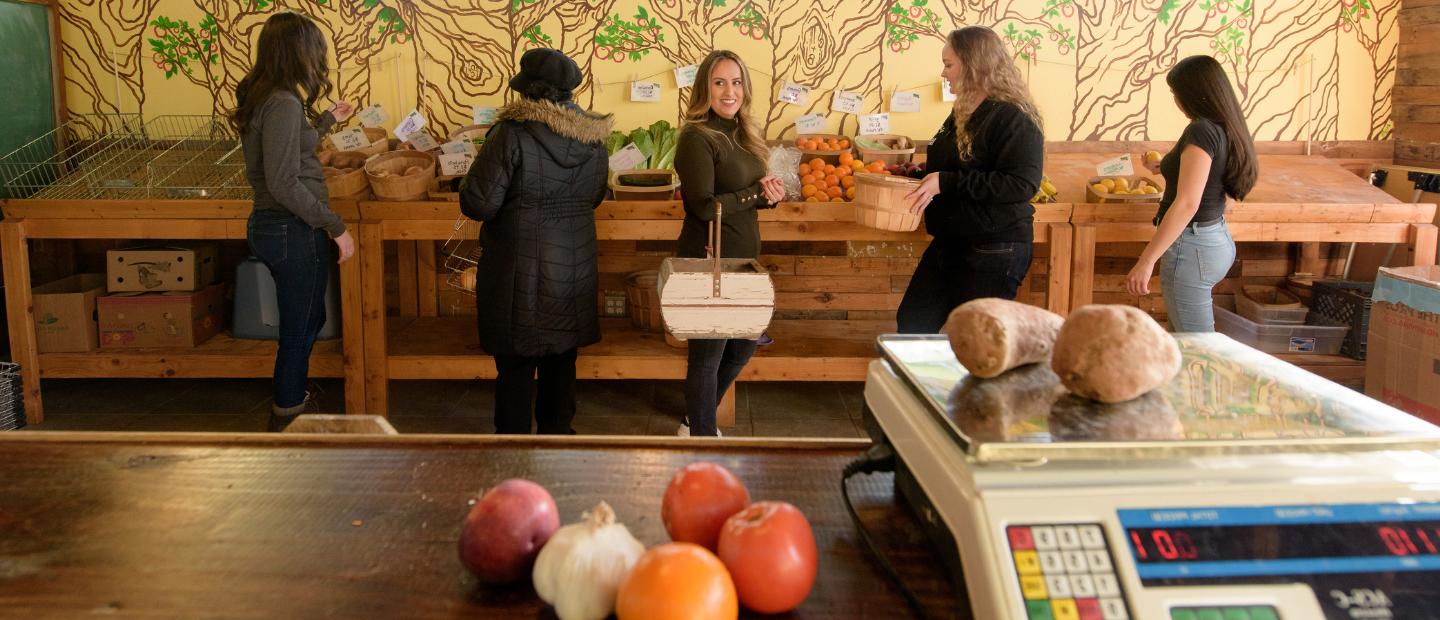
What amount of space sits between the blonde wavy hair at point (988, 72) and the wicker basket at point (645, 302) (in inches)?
69.8

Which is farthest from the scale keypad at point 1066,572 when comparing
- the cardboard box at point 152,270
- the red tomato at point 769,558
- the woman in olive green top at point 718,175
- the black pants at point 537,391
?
the cardboard box at point 152,270

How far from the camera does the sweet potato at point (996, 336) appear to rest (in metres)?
1.28

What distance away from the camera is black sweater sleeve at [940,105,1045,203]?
329 cm

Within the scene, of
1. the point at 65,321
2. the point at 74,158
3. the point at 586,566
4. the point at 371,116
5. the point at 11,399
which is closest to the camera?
the point at 586,566

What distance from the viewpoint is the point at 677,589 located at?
1008 millimetres

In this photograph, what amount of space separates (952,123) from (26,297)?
3.88 meters

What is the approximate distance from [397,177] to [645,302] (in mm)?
1221

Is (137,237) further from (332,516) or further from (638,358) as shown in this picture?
(332,516)

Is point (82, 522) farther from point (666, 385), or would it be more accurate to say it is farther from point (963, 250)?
point (666, 385)

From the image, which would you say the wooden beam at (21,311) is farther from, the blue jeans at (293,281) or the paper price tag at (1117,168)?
the paper price tag at (1117,168)

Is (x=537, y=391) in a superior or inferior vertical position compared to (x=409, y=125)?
inferior

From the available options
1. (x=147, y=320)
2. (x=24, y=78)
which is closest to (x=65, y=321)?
(x=147, y=320)

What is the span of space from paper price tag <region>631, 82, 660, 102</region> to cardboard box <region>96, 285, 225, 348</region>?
2.24 metres

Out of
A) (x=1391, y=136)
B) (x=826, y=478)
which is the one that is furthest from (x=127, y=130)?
(x=1391, y=136)
